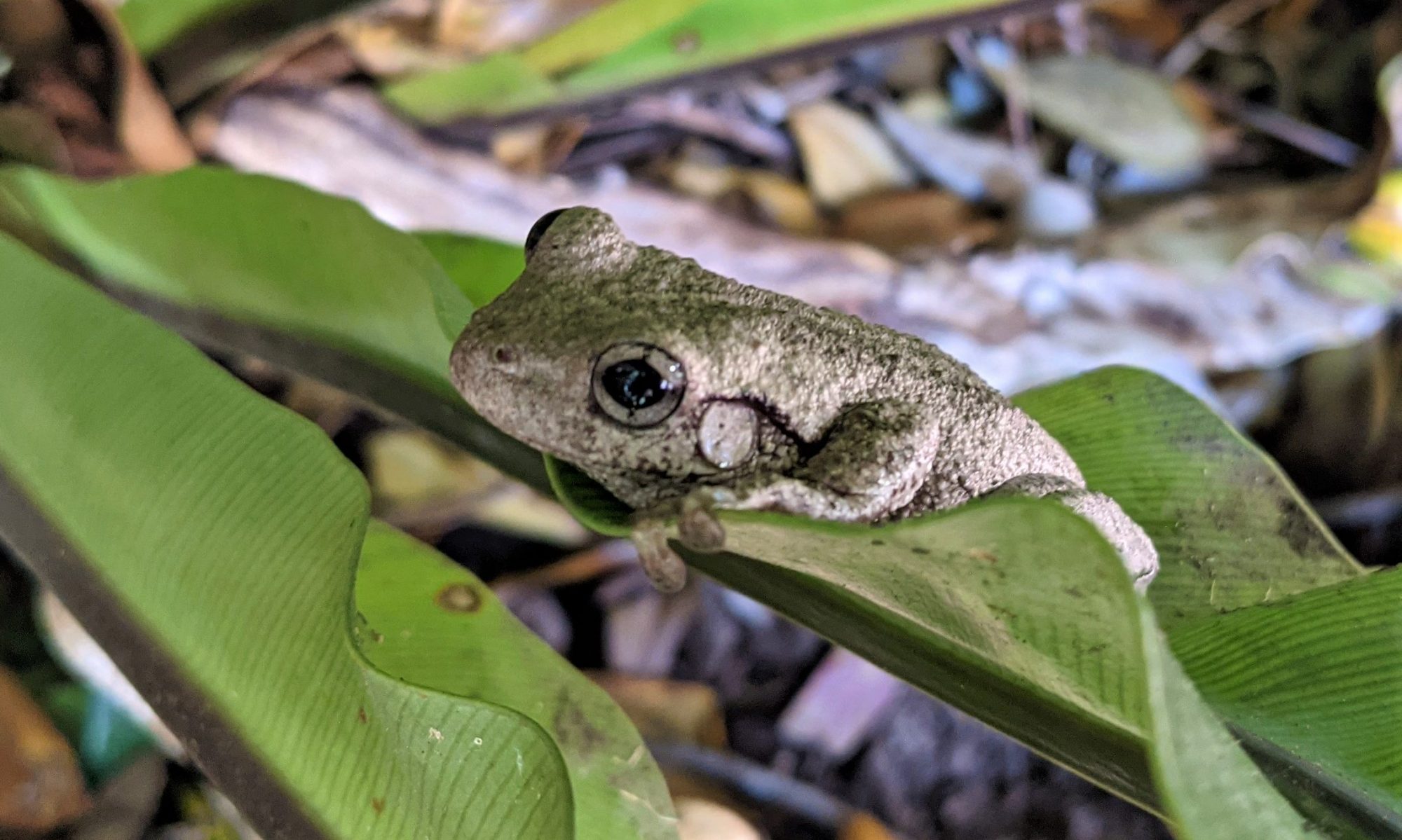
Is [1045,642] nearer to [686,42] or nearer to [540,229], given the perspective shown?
[540,229]

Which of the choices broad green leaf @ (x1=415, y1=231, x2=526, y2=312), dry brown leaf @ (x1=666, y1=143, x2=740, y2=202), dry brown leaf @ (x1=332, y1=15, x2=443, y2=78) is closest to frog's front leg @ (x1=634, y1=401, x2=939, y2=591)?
broad green leaf @ (x1=415, y1=231, x2=526, y2=312)

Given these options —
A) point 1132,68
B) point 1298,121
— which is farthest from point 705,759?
point 1298,121

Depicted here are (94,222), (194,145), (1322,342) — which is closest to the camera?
(94,222)

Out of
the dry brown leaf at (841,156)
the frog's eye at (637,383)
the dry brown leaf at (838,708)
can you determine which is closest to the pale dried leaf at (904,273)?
the dry brown leaf at (841,156)

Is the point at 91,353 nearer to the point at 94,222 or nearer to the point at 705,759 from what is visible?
the point at 94,222

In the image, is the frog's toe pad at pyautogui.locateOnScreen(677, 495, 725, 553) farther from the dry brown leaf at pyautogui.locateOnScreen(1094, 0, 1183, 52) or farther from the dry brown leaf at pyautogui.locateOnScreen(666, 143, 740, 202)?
the dry brown leaf at pyautogui.locateOnScreen(1094, 0, 1183, 52)

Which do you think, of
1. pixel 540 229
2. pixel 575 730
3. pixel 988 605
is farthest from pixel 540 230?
pixel 988 605

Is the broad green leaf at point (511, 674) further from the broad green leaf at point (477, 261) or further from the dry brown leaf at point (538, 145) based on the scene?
the dry brown leaf at point (538, 145)
